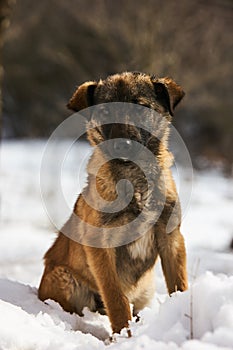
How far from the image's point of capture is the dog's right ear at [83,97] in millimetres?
4355

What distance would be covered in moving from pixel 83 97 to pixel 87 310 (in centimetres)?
165

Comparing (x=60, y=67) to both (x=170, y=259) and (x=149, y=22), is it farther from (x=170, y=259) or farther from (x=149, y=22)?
(x=170, y=259)

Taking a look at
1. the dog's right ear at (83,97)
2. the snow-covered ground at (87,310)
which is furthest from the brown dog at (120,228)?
the snow-covered ground at (87,310)

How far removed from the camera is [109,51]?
16.2 meters

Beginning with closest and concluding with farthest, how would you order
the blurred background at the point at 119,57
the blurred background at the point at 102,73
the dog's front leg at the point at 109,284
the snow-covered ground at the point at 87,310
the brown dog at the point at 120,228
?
the snow-covered ground at the point at 87,310 < the dog's front leg at the point at 109,284 < the brown dog at the point at 120,228 < the blurred background at the point at 102,73 < the blurred background at the point at 119,57

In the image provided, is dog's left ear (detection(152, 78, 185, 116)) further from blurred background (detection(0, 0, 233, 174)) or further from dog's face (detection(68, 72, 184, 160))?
blurred background (detection(0, 0, 233, 174))

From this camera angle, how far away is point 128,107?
4164 millimetres

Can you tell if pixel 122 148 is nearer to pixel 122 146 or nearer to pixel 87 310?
pixel 122 146

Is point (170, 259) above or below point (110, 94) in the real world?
below

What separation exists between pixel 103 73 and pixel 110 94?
11.8m

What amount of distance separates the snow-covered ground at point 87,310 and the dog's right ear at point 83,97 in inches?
57.9

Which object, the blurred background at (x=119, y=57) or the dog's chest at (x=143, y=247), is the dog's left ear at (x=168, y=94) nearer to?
the dog's chest at (x=143, y=247)

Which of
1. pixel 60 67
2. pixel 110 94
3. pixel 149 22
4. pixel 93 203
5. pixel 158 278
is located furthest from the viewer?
Answer: pixel 60 67

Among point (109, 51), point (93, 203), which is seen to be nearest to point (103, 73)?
point (109, 51)
